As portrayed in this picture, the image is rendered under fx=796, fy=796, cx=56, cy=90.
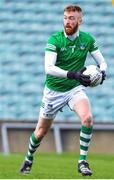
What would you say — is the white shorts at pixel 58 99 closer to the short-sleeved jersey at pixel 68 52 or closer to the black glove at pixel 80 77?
the short-sleeved jersey at pixel 68 52

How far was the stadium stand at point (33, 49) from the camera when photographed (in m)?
18.7

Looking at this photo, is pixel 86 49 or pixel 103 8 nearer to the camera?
pixel 86 49

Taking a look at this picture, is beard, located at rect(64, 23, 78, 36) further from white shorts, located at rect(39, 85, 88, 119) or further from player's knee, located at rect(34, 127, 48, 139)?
player's knee, located at rect(34, 127, 48, 139)

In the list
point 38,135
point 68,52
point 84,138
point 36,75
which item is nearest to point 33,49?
point 36,75

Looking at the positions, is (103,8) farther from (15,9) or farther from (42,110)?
(42,110)

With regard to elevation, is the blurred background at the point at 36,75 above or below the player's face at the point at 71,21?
below

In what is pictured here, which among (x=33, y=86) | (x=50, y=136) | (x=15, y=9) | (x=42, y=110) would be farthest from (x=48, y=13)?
(x=42, y=110)

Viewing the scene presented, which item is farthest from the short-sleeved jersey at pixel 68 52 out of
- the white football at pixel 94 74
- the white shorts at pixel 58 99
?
the white football at pixel 94 74

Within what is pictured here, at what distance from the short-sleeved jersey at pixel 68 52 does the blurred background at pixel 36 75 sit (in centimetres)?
875

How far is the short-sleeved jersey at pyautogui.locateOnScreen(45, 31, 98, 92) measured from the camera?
877 cm

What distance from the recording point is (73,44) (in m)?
8.82

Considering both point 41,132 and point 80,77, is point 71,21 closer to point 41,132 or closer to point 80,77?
point 80,77

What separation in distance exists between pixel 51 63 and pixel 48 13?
11626 millimetres

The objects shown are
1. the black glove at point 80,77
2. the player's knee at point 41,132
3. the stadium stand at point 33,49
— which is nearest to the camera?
the black glove at point 80,77
